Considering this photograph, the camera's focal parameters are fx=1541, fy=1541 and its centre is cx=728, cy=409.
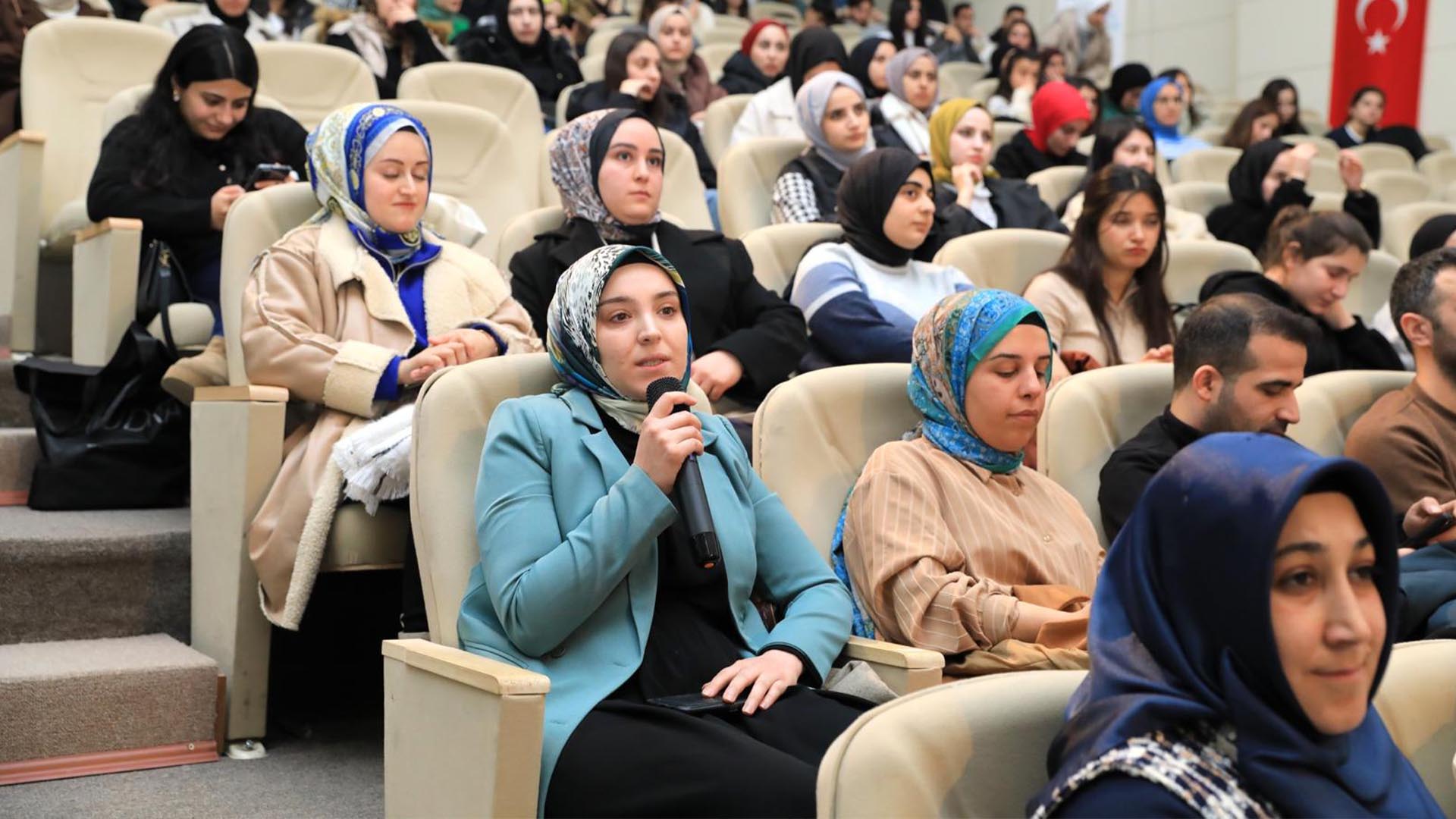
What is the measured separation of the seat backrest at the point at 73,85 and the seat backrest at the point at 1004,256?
7.30ft

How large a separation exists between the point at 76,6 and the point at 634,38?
6.50 ft

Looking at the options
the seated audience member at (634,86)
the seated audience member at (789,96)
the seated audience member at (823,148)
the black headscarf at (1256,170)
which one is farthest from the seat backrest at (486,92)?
the black headscarf at (1256,170)

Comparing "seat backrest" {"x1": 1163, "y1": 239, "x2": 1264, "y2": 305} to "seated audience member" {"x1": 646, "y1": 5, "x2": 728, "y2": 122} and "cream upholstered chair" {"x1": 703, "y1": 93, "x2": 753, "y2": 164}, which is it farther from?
"seated audience member" {"x1": 646, "y1": 5, "x2": 728, "y2": 122}

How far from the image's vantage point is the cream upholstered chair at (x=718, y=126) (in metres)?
5.62

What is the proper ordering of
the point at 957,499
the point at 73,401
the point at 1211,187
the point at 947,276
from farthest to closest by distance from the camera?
1. the point at 1211,187
2. the point at 947,276
3. the point at 73,401
4. the point at 957,499

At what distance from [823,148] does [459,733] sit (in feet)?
10.3

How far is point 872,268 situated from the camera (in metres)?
3.52

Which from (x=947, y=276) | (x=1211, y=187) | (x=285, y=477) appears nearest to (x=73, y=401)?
(x=285, y=477)

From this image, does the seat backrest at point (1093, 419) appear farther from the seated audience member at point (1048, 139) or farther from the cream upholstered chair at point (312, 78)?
the seated audience member at point (1048, 139)

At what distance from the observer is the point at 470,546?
2.11m

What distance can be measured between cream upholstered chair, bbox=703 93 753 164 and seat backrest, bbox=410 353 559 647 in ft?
11.3

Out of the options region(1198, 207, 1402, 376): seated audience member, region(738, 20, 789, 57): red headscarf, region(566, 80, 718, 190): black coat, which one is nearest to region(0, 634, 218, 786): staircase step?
region(1198, 207, 1402, 376): seated audience member

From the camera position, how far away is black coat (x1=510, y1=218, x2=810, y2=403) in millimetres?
3229

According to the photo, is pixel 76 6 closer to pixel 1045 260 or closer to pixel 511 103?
pixel 511 103
